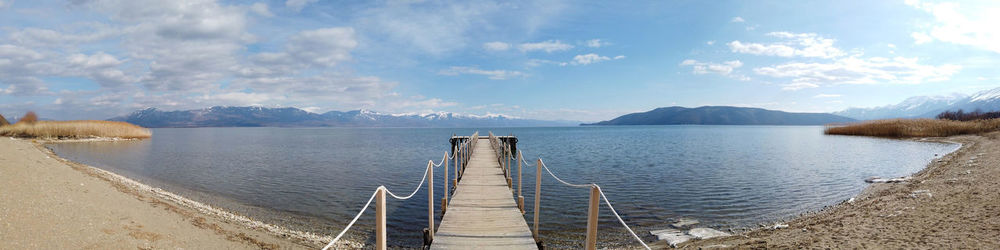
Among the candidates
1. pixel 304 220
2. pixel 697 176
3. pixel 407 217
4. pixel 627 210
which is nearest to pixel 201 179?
pixel 304 220

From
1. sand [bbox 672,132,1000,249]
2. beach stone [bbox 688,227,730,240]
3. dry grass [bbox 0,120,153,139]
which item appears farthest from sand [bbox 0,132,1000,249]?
dry grass [bbox 0,120,153,139]

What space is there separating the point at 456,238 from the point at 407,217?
5.19 metres

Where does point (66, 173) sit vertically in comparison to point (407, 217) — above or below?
above

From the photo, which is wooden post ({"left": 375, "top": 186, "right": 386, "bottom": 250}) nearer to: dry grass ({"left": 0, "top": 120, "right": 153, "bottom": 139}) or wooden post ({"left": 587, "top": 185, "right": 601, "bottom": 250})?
wooden post ({"left": 587, "top": 185, "right": 601, "bottom": 250})

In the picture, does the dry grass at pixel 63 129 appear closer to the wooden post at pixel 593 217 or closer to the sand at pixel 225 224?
the sand at pixel 225 224

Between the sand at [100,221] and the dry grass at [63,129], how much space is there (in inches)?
1862

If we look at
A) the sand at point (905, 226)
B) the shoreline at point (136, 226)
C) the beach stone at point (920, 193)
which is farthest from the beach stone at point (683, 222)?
the shoreline at point (136, 226)

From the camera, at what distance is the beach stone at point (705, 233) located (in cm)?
958

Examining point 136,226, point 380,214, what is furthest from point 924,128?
point 136,226

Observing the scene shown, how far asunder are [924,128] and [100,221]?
68.2 meters

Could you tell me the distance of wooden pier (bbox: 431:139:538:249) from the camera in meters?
7.30

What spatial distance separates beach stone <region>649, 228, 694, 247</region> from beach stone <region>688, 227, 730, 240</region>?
22cm

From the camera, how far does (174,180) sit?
64.3 ft

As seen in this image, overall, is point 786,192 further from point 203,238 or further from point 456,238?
point 203,238
